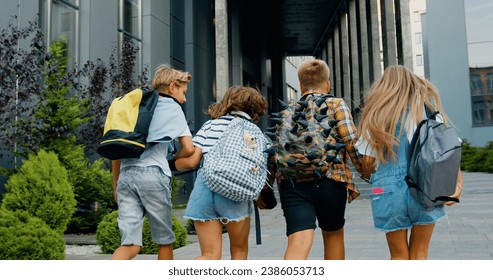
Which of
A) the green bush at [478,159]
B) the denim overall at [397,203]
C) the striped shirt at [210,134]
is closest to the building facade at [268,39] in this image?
the green bush at [478,159]

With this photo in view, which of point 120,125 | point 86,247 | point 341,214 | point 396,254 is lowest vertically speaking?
point 86,247

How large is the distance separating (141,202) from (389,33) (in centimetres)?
1990

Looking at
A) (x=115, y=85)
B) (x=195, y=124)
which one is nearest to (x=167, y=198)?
(x=115, y=85)

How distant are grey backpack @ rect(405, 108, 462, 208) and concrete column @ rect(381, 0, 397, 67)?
61.3 ft

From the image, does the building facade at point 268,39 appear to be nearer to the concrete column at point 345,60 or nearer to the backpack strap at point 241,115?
the concrete column at point 345,60

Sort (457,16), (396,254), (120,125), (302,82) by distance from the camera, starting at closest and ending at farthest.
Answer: (396,254), (120,125), (302,82), (457,16)

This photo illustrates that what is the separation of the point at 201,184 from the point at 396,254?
1.51m

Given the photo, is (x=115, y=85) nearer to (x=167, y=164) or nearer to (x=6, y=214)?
(x=6, y=214)

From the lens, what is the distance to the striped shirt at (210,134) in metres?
4.08

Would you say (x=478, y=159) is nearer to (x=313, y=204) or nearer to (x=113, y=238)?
(x=113, y=238)

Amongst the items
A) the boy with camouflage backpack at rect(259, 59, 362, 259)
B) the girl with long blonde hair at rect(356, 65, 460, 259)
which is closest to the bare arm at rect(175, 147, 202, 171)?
the boy with camouflage backpack at rect(259, 59, 362, 259)

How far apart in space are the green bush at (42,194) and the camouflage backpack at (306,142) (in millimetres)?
5156

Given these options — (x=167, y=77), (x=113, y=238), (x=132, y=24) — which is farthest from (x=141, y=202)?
(x=132, y=24)

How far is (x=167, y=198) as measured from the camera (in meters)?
3.92
